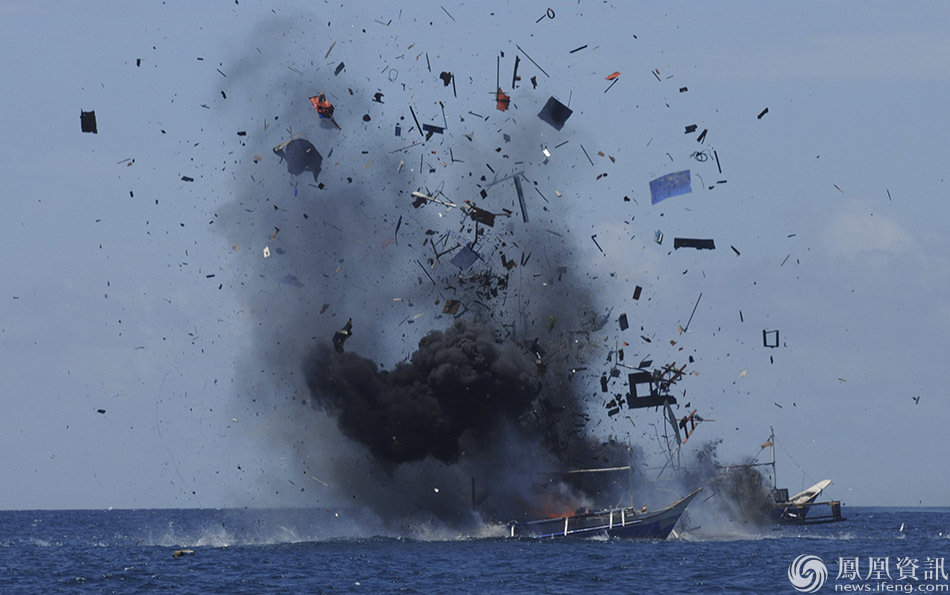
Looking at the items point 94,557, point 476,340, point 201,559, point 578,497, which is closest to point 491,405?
point 476,340

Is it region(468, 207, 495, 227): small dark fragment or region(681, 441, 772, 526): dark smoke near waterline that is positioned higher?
region(468, 207, 495, 227): small dark fragment

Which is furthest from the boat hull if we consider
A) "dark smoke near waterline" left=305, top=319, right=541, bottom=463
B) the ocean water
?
"dark smoke near waterline" left=305, top=319, right=541, bottom=463

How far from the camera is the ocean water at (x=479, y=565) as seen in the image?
7981 centimetres

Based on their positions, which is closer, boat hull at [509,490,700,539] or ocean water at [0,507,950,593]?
ocean water at [0,507,950,593]

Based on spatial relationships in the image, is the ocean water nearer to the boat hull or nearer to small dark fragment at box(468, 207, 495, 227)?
the boat hull

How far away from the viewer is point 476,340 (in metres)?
112

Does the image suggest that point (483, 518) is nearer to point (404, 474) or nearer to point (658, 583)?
point (404, 474)

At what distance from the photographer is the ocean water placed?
79.8 meters

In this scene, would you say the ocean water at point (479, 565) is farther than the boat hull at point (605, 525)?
No

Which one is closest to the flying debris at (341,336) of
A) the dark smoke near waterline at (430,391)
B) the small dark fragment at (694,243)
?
the dark smoke near waterline at (430,391)

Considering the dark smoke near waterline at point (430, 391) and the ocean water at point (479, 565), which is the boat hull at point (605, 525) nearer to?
the ocean water at point (479, 565)

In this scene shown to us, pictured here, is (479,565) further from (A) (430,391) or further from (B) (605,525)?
(A) (430,391)

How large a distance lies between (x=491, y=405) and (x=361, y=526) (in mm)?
18644

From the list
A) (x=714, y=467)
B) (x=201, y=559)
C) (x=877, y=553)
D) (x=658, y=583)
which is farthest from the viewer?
(x=714, y=467)
